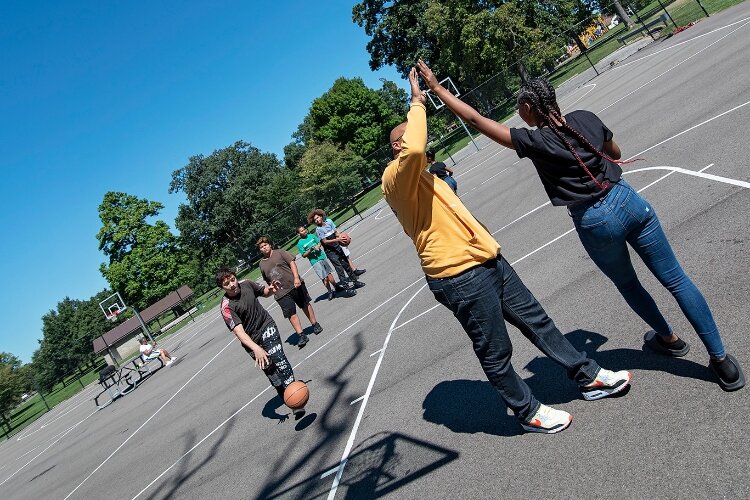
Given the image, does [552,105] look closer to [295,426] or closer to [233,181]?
[295,426]

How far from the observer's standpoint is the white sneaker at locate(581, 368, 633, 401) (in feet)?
12.3

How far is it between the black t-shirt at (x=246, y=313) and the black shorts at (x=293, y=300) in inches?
112

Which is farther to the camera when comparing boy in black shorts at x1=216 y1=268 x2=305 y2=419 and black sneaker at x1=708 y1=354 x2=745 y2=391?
boy in black shorts at x1=216 y1=268 x2=305 y2=419

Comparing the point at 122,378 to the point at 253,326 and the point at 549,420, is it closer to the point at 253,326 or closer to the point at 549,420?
the point at 253,326

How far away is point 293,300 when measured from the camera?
1021 centimetres

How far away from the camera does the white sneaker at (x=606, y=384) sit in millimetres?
3746

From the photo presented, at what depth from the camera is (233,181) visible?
64.9 m

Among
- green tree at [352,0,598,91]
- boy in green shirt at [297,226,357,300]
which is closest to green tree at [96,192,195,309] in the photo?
green tree at [352,0,598,91]

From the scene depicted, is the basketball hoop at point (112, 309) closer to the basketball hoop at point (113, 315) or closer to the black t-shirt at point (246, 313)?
the basketball hoop at point (113, 315)

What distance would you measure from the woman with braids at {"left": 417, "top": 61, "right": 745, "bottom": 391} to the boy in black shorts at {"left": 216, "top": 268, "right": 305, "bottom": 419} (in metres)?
4.34

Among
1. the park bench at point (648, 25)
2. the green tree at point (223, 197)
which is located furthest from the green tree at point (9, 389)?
the park bench at point (648, 25)

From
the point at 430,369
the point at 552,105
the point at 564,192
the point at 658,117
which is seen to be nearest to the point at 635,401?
the point at 564,192

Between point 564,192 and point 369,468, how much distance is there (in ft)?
10.1

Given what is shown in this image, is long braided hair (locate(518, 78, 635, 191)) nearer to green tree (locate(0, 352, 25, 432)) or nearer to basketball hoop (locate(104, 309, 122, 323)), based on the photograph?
basketball hoop (locate(104, 309, 122, 323))
